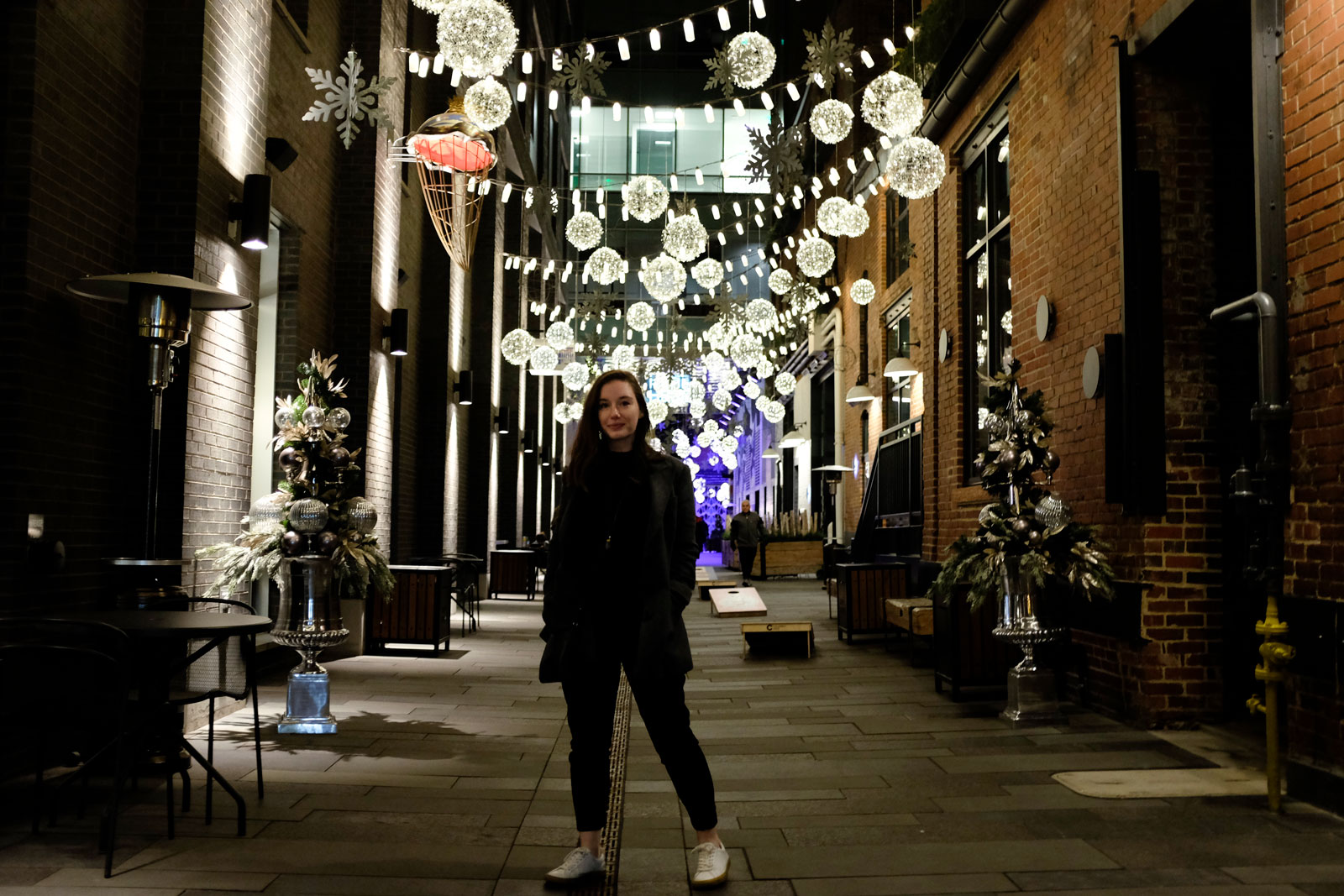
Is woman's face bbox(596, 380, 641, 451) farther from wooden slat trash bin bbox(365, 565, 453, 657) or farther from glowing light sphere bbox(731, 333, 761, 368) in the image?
glowing light sphere bbox(731, 333, 761, 368)

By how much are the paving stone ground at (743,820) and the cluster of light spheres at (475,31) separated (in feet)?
13.1

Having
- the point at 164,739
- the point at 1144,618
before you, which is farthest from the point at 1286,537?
the point at 164,739

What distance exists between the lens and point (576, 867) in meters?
3.58

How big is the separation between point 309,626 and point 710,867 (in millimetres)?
4087

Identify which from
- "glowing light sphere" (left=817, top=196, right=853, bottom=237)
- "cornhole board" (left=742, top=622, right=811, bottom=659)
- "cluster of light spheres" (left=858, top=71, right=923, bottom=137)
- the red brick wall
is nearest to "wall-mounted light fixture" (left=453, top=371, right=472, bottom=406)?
"cornhole board" (left=742, top=622, right=811, bottom=659)

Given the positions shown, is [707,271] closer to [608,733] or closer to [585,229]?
[585,229]

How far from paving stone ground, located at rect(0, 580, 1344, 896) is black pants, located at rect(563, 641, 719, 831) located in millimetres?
324

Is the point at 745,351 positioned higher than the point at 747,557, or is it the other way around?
the point at 745,351

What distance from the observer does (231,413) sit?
7.40 metres

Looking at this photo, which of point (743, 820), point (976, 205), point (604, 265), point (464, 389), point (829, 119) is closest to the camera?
point (743, 820)

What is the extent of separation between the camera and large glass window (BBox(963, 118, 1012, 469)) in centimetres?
969

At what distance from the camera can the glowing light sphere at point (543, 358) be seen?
14674mm

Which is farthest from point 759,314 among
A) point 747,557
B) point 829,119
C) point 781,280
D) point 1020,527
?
point 747,557

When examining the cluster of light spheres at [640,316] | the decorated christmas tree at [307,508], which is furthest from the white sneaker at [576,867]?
the cluster of light spheres at [640,316]
